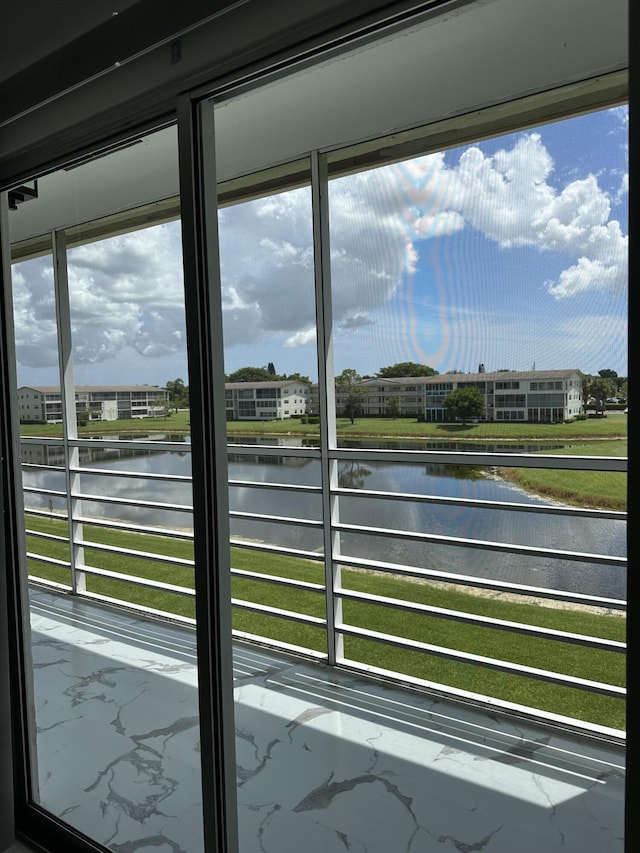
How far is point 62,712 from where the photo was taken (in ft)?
7.17

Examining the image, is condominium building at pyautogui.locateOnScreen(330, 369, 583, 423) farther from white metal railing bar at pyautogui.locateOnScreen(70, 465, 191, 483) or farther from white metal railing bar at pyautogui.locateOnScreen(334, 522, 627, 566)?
white metal railing bar at pyautogui.locateOnScreen(70, 465, 191, 483)

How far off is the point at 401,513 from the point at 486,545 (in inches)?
18.8

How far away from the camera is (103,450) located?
6.46ft

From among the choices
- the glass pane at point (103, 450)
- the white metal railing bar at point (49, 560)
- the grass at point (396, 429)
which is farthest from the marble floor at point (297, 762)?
the grass at point (396, 429)

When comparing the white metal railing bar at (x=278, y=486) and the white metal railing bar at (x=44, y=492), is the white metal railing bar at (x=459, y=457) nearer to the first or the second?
the white metal railing bar at (x=278, y=486)

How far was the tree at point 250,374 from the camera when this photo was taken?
3211 millimetres

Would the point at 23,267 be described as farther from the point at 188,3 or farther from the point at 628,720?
the point at 628,720

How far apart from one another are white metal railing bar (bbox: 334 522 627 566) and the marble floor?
2.16 feet

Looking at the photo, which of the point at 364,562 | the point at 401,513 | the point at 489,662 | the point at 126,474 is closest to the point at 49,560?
the point at 126,474

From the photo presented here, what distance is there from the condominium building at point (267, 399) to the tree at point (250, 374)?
0.9 inches

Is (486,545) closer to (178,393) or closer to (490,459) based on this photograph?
(490,459)

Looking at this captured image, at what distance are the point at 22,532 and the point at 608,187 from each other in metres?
2.37

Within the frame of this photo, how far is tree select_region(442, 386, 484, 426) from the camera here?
9.04ft

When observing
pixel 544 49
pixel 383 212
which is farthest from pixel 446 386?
pixel 544 49
